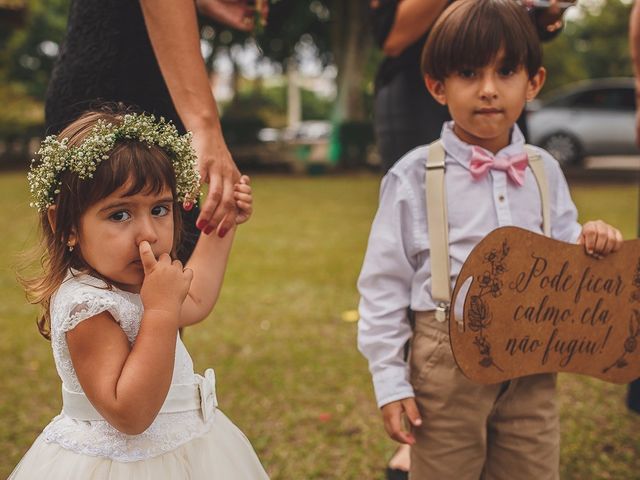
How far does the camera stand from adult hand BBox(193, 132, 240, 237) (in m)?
1.58

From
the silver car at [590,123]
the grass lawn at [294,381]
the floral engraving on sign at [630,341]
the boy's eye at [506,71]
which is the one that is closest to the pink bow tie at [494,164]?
the boy's eye at [506,71]

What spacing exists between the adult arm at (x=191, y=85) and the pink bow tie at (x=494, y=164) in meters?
0.57

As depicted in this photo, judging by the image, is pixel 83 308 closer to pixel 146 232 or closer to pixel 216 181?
pixel 146 232

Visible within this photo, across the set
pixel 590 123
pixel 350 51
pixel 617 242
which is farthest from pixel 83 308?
pixel 350 51

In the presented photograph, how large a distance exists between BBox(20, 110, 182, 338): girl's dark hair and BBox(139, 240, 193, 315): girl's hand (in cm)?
13

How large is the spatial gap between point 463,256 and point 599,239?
31cm

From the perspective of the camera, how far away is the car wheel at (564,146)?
44.5 feet

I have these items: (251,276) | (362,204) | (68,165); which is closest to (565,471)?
(68,165)

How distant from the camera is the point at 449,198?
1.81 metres

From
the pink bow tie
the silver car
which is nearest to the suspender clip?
the pink bow tie

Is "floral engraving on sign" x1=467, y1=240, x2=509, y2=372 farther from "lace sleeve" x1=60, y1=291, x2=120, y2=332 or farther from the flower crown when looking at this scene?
"lace sleeve" x1=60, y1=291, x2=120, y2=332

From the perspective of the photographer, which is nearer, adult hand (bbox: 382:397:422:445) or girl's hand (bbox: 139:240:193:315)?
girl's hand (bbox: 139:240:193:315)

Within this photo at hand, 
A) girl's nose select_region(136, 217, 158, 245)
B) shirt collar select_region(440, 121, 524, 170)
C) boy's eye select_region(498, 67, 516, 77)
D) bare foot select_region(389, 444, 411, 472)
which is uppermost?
boy's eye select_region(498, 67, 516, 77)

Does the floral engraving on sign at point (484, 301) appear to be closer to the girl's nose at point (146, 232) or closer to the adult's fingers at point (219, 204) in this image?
the adult's fingers at point (219, 204)
